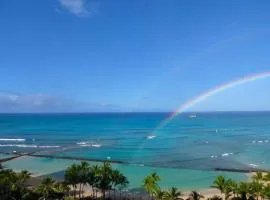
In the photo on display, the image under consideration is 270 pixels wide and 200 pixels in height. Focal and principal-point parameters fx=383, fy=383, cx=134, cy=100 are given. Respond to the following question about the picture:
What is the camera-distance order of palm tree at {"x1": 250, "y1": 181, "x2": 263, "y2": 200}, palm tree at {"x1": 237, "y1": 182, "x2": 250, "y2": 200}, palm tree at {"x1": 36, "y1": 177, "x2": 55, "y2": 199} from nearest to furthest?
1. palm tree at {"x1": 250, "y1": 181, "x2": 263, "y2": 200}
2. palm tree at {"x1": 237, "y1": 182, "x2": 250, "y2": 200}
3. palm tree at {"x1": 36, "y1": 177, "x2": 55, "y2": 199}

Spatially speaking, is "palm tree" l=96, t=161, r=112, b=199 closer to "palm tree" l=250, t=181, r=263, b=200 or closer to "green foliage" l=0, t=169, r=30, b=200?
"green foliage" l=0, t=169, r=30, b=200

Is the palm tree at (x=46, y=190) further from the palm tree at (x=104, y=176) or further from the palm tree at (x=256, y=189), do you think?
the palm tree at (x=256, y=189)

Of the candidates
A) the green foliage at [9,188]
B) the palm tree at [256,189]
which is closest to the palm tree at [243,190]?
the palm tree at [256,189]

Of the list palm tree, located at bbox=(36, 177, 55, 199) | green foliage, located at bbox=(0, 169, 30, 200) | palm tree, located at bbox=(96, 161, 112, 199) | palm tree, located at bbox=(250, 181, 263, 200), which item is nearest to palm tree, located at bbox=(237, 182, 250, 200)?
palm tree, located at bbox=(250, 181, 263, 200)

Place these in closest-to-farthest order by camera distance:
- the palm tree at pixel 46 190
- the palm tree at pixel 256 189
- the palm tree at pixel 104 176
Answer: the palm tree at pixel 256 189
the palm tree at pixel 46 190
the palm tree at pixel 104 176

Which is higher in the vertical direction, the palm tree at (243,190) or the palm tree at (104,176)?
the palm tree at (104,176)

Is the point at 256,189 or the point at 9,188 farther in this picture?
the point at 256,189

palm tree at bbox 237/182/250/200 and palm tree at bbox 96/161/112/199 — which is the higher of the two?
palm tree at bbox 96/161/112/199

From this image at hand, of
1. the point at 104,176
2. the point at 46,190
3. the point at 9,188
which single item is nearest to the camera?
the point at 9,188

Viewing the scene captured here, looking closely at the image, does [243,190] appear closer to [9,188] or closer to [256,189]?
[256,189]

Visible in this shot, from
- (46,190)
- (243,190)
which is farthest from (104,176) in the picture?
(243,190)

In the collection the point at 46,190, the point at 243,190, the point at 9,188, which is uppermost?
the point at 9,188

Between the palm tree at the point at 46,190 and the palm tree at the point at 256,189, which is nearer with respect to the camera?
the palm tree at the point at 256,189
